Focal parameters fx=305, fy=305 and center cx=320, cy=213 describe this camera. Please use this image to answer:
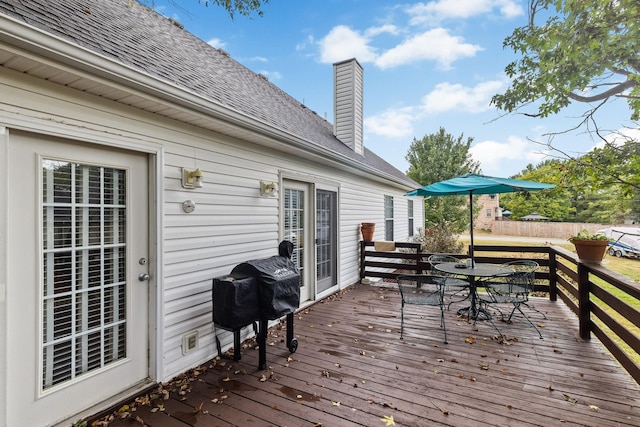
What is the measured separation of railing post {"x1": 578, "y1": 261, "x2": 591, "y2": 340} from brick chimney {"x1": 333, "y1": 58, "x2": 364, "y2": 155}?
17.3 feet

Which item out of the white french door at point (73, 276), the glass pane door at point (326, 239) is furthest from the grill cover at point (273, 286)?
the glass pane door at point (326, 239)

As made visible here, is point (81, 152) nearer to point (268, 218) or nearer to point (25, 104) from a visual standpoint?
point (25, 104)

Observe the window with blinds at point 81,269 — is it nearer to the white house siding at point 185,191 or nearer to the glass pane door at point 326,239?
the white house siding at point 185,191

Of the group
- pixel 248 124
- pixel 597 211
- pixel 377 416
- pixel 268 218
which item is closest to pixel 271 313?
pixel 377 416

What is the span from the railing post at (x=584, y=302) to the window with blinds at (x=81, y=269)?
5023 millimetres

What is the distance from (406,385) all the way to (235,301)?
5.59 feet

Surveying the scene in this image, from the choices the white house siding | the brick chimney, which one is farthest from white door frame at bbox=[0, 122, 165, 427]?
the brick chimney

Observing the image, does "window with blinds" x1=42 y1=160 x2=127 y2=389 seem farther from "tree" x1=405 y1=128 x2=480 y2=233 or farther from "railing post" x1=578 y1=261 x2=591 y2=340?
"tree" x1=405 y1=128 x2=480 y2=233

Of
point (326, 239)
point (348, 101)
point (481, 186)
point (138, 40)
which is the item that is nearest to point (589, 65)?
point (481, 186)

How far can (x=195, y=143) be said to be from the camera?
3150mm

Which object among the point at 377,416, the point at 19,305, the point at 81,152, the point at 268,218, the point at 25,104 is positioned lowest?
A: the point at 377,416

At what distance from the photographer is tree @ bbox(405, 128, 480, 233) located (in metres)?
14.9

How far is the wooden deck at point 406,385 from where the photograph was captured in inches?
89.4

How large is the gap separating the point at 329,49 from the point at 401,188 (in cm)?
478
